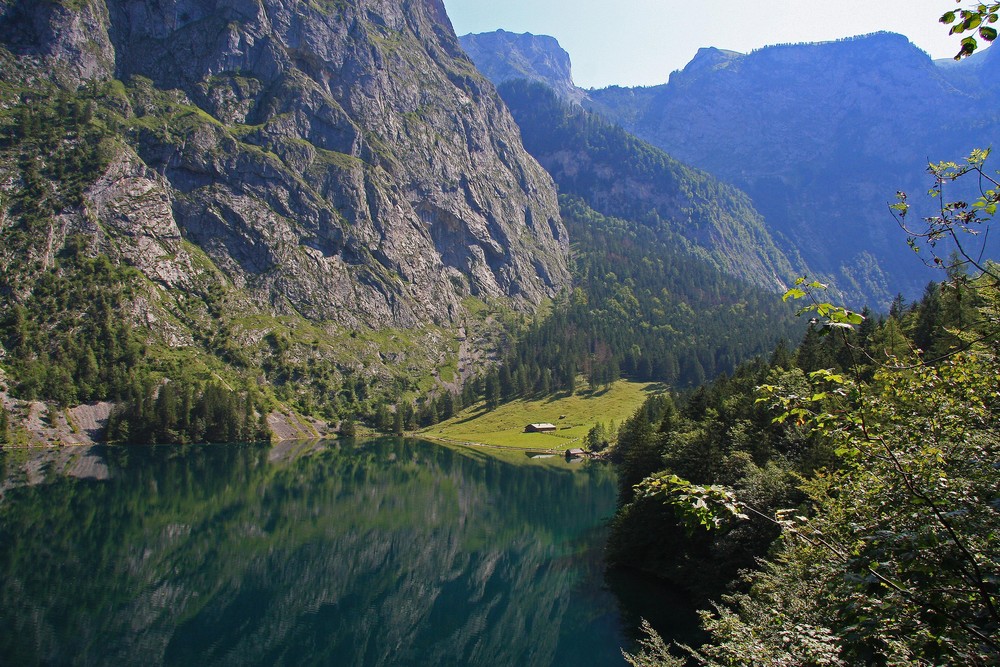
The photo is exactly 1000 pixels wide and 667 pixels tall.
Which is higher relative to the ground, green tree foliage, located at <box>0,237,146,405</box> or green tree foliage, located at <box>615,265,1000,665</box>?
green tree foliage, located at <box>0,237,146,405</box>

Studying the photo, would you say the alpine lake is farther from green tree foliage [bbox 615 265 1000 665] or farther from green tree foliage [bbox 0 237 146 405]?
green tree foliage [bbox 0 237 146 405]

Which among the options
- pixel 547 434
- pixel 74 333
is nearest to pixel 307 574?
pixel 547 434

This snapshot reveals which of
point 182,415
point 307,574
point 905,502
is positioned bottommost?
point 307,574

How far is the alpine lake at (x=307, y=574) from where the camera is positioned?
38656 mm

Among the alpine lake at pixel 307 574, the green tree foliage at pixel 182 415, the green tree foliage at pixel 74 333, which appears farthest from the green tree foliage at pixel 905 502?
the green tree foliage at pixel 74 333

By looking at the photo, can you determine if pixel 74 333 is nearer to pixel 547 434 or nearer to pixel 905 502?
pixel 547 434

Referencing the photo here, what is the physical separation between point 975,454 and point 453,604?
48250mm

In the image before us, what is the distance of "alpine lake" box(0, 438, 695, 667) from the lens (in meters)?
38.7

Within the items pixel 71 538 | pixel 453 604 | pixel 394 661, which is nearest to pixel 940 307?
pixel 453 604

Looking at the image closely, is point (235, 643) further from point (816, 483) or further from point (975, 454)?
point (975, 454)

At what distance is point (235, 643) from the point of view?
3878 cm

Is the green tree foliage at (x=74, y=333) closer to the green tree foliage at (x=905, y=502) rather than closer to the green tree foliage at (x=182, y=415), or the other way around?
the green tree foliage at (x=182, y=415)

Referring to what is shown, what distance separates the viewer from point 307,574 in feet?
180

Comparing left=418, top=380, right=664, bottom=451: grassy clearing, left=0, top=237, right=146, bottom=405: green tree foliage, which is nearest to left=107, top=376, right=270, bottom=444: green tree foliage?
left=0, top=237, right=146, bottom=405: green tree foliage
